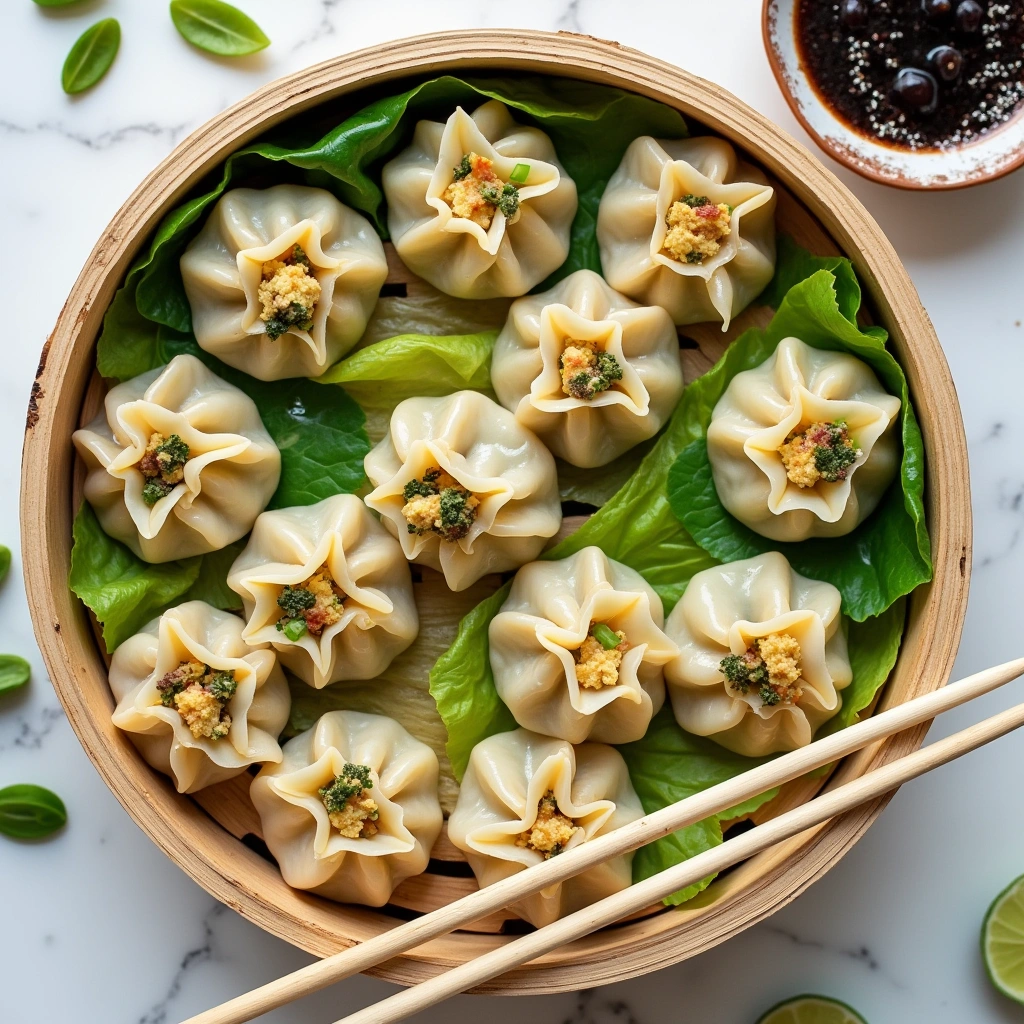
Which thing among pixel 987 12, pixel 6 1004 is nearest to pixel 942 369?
pixel 987 12

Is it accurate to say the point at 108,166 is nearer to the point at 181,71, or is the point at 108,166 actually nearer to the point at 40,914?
the point at 181,71

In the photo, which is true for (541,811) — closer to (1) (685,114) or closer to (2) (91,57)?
(1) (685,114)

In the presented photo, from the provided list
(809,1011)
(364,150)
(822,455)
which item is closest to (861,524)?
(822,455)

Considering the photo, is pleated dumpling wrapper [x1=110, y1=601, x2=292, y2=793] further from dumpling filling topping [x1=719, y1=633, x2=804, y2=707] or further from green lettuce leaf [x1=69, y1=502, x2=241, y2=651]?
dumpling filling topping [x1=719, y1=633, x2=804, y2=707]

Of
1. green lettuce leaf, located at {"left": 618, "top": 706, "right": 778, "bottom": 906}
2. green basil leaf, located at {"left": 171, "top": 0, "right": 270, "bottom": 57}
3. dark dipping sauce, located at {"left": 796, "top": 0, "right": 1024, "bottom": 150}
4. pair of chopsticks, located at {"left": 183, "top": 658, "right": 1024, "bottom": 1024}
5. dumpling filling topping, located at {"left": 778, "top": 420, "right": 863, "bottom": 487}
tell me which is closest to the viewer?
pair of chopsticks, located at {"left": 183, "top": 658, "right": 1024, "bottom": 1024}

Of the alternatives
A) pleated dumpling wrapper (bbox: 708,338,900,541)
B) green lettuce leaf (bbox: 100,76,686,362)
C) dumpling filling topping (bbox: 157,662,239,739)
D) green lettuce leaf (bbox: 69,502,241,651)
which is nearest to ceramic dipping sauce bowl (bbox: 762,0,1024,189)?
green lettuce leaf (bbox: 100,76,686,362)

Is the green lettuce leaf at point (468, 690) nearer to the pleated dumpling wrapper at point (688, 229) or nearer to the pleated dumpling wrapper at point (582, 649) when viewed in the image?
the pleated dumpling wrapper at point (582, 649)
